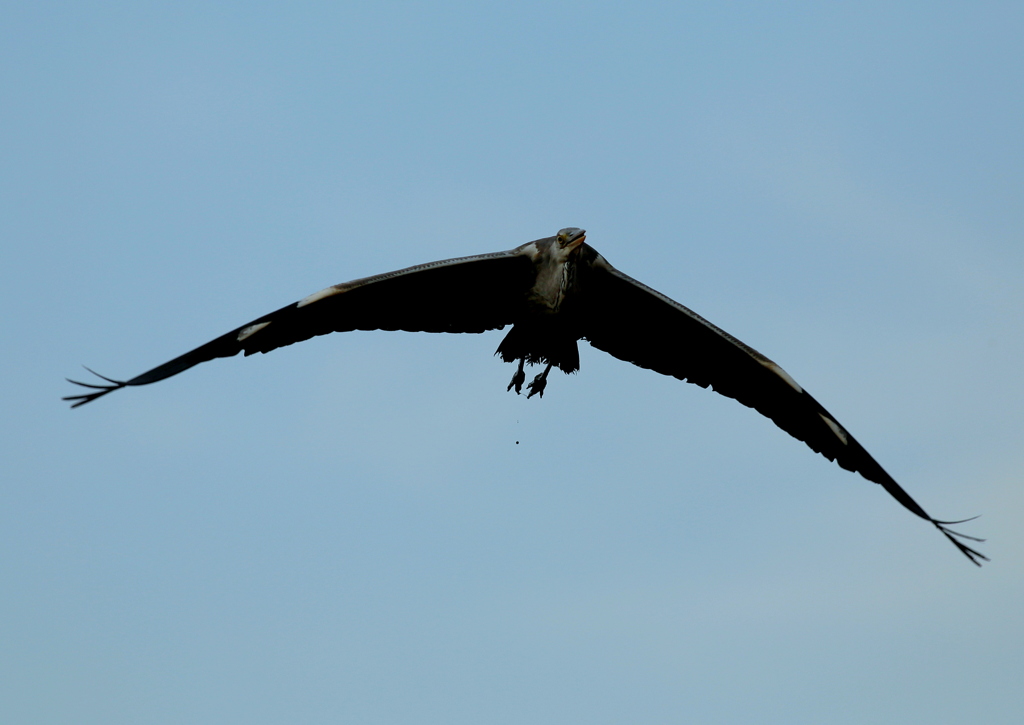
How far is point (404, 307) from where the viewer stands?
31.4 feet

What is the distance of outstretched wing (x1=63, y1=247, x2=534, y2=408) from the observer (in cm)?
869

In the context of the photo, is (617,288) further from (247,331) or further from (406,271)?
(247,331)

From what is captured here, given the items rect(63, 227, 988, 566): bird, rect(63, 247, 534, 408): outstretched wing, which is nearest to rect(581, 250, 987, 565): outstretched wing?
rect(63, 227, 988, 566): bird

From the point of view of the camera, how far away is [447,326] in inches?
385

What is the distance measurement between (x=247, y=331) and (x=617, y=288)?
11.0 ft

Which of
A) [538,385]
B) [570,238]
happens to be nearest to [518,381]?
[538,385]

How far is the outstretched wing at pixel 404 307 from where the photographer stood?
8.69 metres

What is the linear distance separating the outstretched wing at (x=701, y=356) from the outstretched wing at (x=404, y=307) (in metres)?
0.77

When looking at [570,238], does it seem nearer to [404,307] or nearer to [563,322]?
[563,322]

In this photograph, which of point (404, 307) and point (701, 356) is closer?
point (404, 307)

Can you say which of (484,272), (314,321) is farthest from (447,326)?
(314,321)

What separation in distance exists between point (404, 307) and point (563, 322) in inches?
59.1

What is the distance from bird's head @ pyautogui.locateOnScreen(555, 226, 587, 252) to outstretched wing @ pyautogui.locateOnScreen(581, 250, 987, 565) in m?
0.35

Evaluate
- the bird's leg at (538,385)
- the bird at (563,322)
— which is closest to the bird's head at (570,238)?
the bird at (563,322)
